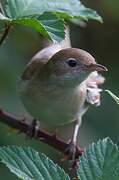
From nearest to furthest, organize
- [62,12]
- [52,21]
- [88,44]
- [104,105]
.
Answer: [52,21], [62,12], [104,105], [88,44]

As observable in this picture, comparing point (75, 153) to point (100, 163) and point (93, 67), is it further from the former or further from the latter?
point (100, 163)

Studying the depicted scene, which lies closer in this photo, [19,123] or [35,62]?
[19,123]


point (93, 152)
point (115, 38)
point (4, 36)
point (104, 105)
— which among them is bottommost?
point (104, 105)

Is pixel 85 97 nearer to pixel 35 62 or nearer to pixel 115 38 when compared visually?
pixel 35 62

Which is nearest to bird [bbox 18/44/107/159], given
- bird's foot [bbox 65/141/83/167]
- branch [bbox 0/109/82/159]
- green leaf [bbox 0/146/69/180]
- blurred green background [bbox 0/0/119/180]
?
bird's foot [bbox 65/141/83/167]

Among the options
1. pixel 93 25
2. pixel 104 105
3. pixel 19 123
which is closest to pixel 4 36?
pixel 19 123

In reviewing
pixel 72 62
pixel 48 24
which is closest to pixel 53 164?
pixel 48 24

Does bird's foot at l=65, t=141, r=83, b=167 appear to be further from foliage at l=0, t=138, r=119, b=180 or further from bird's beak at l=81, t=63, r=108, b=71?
foliage at l=0, t=138, r=119, b=180
